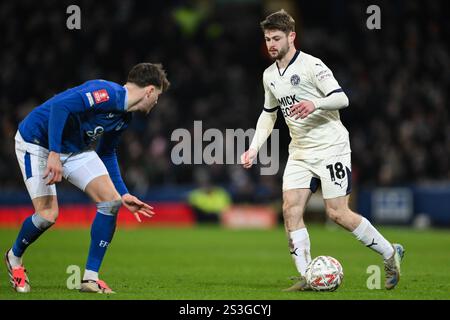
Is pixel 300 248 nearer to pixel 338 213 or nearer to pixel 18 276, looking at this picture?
pixel 338 213

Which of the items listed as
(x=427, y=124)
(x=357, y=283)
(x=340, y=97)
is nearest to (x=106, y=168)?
(x=340, y=97)

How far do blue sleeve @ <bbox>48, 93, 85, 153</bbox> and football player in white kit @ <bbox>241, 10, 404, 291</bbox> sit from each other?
6.12ft

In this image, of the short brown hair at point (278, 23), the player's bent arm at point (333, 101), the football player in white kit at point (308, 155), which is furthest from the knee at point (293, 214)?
the short brown hair at point (278, 23)

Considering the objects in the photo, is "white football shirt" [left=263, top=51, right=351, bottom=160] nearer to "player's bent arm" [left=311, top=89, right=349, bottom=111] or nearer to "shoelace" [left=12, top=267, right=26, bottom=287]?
"player's bent arm" [left=311, top=89, right=349, bottom=111]

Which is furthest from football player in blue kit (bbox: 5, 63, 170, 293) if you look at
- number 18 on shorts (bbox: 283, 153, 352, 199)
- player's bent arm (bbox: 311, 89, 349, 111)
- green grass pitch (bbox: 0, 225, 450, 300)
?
number 18 on shorts (bbox: 283, 153, 352, 199)

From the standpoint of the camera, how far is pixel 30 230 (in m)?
8.05

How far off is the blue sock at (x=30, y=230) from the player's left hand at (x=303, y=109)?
249 centimetres

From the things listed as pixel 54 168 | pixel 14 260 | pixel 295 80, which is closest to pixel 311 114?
pixel 295 80

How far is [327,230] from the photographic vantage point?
66.5 feet

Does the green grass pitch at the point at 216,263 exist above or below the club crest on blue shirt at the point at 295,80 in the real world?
below

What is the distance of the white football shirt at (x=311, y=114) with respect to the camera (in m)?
8.36

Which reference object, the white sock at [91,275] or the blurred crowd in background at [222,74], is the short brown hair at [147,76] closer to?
the white sock at [91,275]

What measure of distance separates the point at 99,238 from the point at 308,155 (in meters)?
2.18
